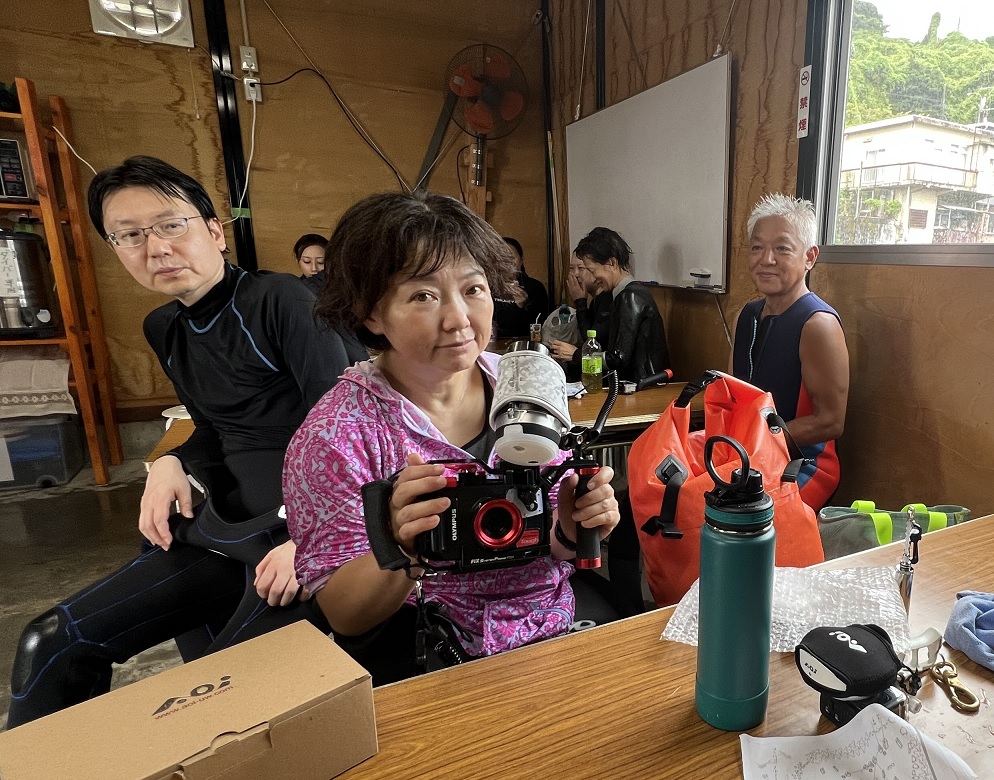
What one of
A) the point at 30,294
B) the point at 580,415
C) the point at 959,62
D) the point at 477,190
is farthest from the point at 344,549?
the point at 477,190

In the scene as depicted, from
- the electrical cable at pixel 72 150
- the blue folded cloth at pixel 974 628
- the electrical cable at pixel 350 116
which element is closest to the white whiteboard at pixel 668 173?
the electrical cable at pixel 350 116

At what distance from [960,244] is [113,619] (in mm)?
2342

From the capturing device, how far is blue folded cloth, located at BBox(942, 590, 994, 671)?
692mm

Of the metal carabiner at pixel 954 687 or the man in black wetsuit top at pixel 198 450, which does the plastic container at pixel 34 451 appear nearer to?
the man in black wetsuit top at pixel 198 450

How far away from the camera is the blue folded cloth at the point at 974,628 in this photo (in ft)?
2.27

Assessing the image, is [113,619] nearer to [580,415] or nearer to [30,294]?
[580,415]

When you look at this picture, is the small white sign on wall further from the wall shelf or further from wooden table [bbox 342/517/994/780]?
the wall shelf

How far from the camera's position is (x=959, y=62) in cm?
180

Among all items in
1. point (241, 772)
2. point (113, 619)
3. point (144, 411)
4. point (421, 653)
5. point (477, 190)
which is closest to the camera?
point (241, 772)

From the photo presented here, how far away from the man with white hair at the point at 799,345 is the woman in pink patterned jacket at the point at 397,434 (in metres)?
1.21

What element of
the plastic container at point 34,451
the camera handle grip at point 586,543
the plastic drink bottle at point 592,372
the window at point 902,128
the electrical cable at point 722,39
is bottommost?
the plastic container at point 34,451

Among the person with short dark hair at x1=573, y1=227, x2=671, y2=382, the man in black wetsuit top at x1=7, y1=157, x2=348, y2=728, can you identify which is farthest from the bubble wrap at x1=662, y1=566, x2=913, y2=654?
the person with short dark hair at x1=573, y1=227, x2=671, y2=382


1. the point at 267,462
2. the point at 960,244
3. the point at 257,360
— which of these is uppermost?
the point at 960,244

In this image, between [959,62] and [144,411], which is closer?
[959,62]
